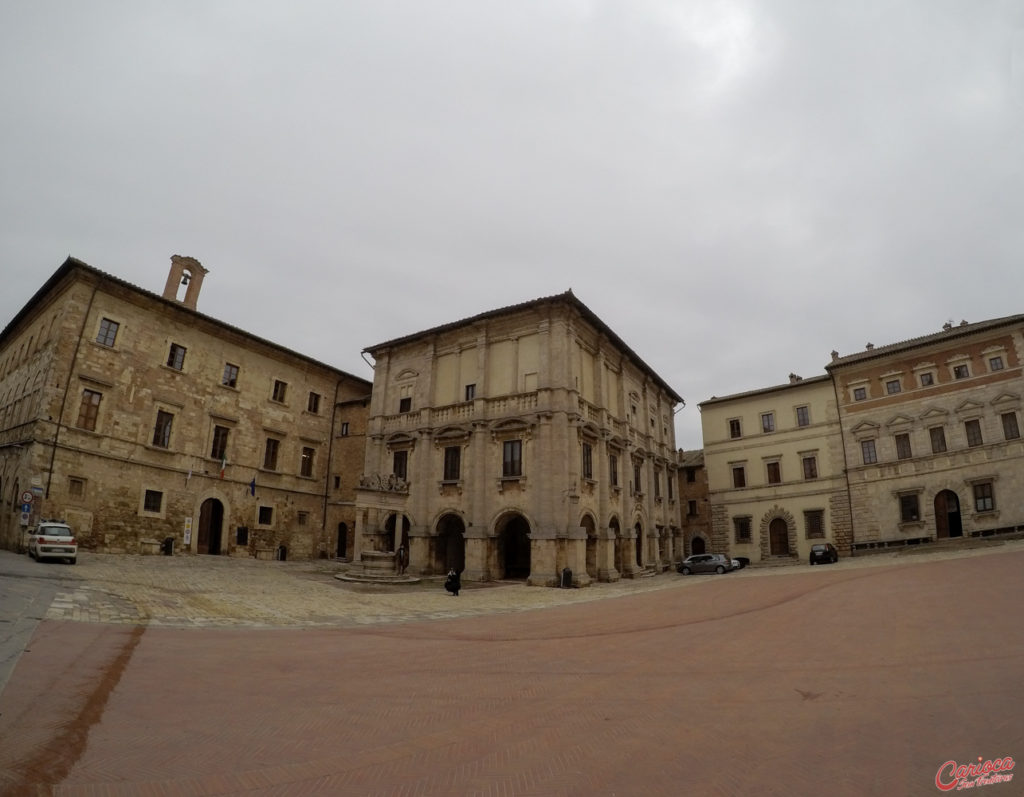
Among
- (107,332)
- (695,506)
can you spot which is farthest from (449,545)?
(695,506)

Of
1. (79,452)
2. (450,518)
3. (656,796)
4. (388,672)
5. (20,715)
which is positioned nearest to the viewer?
(656,796)

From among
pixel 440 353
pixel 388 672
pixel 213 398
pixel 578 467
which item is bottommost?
pixel 388 672

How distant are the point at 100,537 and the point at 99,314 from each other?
1042cm

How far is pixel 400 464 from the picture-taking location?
99.3 ft

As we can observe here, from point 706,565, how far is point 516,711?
95.9 ft

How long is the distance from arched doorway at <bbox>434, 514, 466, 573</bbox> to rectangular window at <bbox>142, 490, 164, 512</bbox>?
13.9 metres

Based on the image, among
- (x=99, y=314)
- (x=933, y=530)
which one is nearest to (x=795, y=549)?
(x=933, y=530)

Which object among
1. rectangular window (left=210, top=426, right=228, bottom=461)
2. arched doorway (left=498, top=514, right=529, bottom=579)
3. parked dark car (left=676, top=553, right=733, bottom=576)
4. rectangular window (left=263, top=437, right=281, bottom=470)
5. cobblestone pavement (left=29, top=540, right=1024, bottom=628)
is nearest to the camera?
cobblestone pavement (left=29, top=540, right=1024, bottom=628)

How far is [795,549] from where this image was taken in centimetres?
3716

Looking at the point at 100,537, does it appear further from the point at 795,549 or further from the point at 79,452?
the point at 795,549

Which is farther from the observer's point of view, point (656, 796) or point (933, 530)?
point (933, 530)

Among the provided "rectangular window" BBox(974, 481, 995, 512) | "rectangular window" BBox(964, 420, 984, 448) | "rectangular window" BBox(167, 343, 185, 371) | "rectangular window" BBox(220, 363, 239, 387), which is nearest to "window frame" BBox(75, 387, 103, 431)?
"rectangular window" BBox(167, 343, 185, 371)

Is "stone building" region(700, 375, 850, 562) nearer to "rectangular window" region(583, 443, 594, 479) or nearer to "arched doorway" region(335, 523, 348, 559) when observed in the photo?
"rectangular window" region(583, 443, 594, 479)

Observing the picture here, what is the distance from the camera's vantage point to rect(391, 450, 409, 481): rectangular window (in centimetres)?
2988
